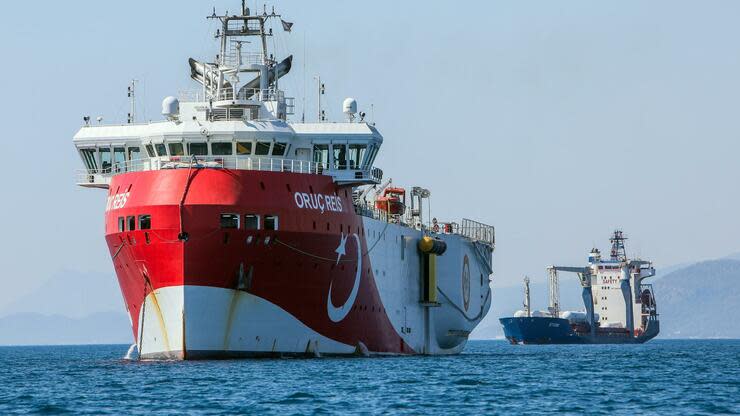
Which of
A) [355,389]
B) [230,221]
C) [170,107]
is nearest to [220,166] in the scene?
[230,221]

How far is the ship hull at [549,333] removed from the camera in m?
159

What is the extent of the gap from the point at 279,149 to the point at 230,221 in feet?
19.3

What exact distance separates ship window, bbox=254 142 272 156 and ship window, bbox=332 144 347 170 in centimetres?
352

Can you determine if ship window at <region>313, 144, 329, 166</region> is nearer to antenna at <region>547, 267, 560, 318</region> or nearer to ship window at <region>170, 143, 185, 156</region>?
ship window at <region>170, 143, 185, 156</region>

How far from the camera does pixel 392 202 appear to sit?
229ft

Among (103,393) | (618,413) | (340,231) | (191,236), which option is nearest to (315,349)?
(340,231)

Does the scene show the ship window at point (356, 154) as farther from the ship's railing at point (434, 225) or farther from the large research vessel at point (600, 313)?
the large research vessel at point (600, 313)

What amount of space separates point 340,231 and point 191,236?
301 inches

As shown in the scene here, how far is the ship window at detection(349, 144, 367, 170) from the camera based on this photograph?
5988cm

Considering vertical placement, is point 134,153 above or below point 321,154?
above

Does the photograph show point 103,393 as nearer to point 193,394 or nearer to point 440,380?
point 193,394

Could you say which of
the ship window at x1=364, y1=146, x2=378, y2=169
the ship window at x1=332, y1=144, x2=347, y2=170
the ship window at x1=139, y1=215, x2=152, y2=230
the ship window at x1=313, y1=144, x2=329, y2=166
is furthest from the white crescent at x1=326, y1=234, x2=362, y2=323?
the ship window at x1=139, y1=215, x2=152, y2=230

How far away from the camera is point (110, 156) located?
197ft

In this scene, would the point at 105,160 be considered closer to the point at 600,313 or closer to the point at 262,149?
the point at 262,149
